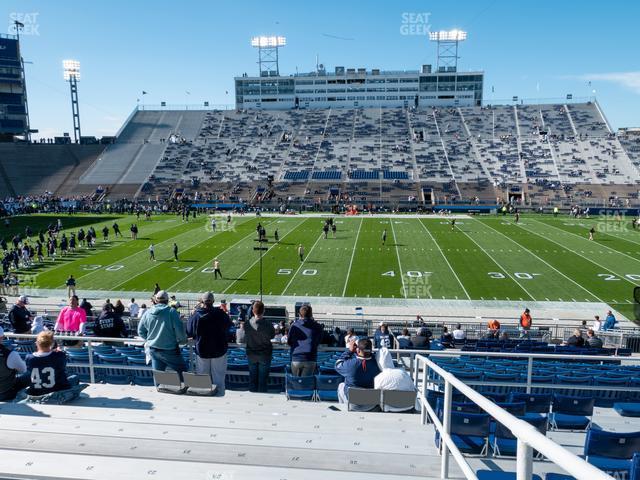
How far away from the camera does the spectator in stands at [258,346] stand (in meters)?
7.32

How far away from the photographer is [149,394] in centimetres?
655

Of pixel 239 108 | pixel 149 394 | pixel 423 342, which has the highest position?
pixel 239 108

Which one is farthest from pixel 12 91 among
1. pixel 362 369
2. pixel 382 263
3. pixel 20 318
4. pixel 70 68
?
pixel 362 369

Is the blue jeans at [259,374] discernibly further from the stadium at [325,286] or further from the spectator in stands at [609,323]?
the spectator in stands at [609,323]

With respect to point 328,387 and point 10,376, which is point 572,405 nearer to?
point 328,387

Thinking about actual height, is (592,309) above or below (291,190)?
below

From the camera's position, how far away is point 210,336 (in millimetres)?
6922

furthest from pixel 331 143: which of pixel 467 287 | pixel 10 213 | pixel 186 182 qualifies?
pixel 467 287

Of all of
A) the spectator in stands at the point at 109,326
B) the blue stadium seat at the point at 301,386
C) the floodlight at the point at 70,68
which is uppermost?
the floodlight at the point at 70,68

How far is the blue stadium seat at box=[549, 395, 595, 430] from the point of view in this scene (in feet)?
21.3

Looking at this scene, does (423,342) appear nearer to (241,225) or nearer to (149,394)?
(149,394)

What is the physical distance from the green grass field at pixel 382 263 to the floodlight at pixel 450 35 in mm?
61569

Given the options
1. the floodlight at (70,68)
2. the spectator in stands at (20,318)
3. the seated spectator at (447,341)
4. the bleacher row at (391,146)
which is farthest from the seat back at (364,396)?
the floodlight at (70,68)

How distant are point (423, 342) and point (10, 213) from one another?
5596cm
